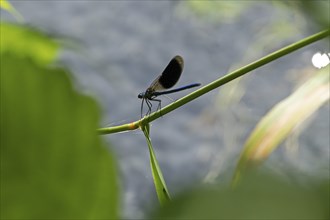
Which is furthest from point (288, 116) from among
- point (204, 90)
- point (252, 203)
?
point (252, 203)

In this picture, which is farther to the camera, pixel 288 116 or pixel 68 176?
pixel 288 116

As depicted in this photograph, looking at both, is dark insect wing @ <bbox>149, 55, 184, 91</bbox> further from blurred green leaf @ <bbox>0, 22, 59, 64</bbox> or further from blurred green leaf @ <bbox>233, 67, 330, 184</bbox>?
blurred green leaf @ <bbox>0, 22, 59, 64</bbox>

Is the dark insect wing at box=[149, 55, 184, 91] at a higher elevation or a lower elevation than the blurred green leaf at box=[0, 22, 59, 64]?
higher

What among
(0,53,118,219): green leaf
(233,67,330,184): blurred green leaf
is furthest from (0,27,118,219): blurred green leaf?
(233,67,330,184): blurred green leaf

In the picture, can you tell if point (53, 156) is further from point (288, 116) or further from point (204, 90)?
point (288, 116)

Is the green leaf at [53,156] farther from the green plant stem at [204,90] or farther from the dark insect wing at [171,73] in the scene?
the dark insect wing at [171,73]

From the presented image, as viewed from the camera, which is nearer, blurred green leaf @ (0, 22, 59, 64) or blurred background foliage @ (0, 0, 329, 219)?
blurred background foliage @ (0, 0, 329, 219)

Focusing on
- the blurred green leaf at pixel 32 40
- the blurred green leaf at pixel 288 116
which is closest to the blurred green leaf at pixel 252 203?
the blurred green leaf at pixel 32 40

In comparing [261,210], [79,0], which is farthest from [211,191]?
[79,0]
